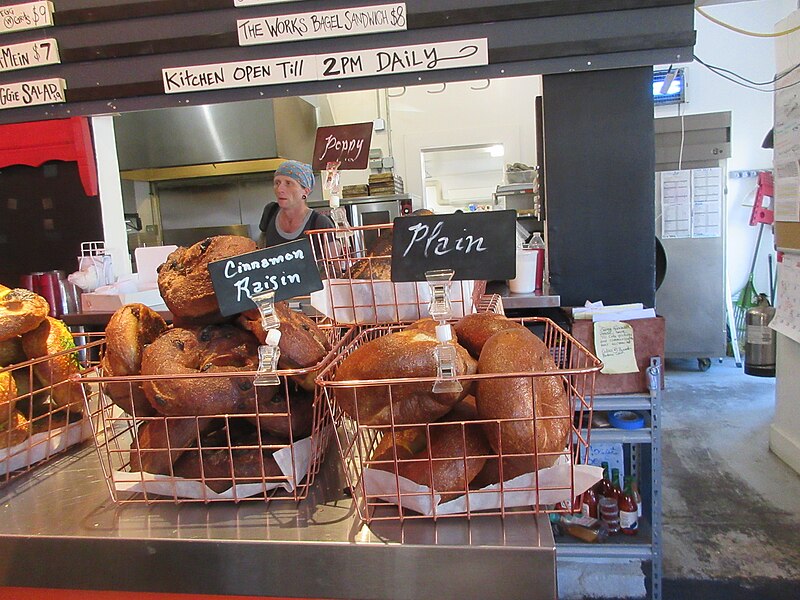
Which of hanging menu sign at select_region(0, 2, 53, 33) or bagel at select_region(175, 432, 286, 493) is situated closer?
bagel at select_region(175, 432, 286, 493)

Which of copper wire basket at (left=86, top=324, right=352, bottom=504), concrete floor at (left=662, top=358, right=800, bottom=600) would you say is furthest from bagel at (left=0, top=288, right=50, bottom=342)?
concrete floor at (left=662, top=358, right=800, bottom=600)

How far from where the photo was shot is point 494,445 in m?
0.70

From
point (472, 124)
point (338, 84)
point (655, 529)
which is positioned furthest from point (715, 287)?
point (338, 84)

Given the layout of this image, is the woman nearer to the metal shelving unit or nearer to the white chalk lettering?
the metal shelving unit

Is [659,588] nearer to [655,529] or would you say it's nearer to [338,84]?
[655,529]

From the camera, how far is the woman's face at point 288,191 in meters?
3.16

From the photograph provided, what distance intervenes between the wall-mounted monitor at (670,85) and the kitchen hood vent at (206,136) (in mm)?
3408

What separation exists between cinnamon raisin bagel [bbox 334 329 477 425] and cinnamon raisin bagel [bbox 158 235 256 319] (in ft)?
0.85

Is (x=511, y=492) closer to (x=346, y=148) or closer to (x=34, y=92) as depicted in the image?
(x=346, y=148)

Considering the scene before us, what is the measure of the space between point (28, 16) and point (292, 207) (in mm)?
1428

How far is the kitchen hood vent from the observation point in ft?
16.5

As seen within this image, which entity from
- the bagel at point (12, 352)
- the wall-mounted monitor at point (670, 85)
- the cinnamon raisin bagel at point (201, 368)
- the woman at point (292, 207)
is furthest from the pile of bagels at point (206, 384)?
the wall-mounted monitor at point (670, 85)

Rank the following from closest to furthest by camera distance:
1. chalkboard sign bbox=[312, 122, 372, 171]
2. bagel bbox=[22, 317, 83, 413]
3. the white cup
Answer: bagel bbox=[22, 317, 83, 413], chalkboard sign bbox=[312, 122, 372, 171], the white cup

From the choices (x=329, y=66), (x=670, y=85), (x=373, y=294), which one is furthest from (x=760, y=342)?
(x=373, y=294)
